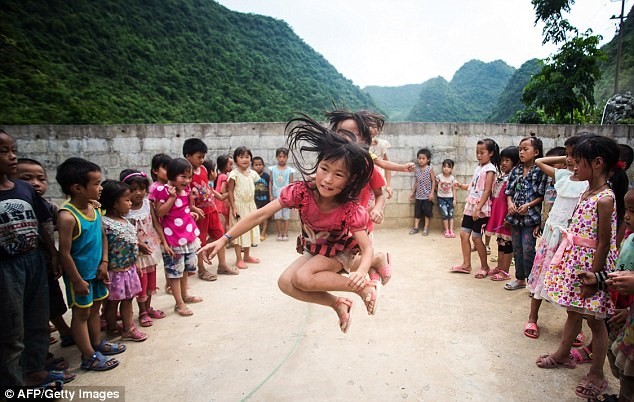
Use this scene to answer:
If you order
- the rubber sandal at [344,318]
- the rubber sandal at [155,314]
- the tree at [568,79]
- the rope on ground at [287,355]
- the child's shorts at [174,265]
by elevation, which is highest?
the tree at [568,79]

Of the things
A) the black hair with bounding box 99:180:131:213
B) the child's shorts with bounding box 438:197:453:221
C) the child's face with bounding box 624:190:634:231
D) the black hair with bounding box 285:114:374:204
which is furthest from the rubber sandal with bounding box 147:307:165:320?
the child's shorts with bounding box 438:197:453:221

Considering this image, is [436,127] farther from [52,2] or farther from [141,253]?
[52,2]

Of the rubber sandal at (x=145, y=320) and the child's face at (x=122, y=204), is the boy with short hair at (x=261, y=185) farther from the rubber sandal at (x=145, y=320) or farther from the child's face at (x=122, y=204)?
the child's face at (x=122, y=204)

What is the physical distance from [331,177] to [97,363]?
7.77ft

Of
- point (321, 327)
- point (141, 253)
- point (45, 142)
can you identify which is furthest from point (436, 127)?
point (45, 142)

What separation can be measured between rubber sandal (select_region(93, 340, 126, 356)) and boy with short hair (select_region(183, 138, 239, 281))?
48.0 inches

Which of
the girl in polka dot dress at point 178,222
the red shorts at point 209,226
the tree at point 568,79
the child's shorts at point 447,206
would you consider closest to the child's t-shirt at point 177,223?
the girl in polka dot dress at point 178,222

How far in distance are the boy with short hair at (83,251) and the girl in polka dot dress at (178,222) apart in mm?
787

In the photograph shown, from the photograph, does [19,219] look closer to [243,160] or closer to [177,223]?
[177,223]

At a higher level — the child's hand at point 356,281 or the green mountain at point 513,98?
the green mountain at point 513,98

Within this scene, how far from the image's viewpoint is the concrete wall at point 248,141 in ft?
21.4

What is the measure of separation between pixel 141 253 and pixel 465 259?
156 inches

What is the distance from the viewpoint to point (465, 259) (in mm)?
4777

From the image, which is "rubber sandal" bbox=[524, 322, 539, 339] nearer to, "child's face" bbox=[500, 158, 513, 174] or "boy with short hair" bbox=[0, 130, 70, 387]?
"child's face" bbox=[500, 158, 513, 174]
